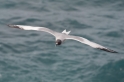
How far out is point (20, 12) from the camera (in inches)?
1711

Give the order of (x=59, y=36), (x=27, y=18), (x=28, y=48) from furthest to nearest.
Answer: (x=27, y=18) < (x=28, y=48) < (x=59, y=36)

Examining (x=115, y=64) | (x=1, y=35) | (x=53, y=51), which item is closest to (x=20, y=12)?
(x=1, y=35)

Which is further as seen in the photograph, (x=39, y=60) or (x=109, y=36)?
(x=109, y=36)

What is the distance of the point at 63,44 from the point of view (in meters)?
37.0

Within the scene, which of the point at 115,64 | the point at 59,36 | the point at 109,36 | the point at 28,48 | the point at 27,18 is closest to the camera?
the point at 59,36

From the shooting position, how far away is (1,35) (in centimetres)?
3797

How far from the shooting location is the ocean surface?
32812mm

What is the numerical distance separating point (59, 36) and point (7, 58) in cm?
707

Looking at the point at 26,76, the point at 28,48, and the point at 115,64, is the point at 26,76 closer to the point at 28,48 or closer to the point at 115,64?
the point at 28,48

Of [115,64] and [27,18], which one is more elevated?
[27,18]

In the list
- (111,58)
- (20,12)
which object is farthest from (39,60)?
(20,12)

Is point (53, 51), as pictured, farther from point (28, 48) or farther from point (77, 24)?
point (77, 24)

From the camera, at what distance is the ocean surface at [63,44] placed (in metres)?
32.8

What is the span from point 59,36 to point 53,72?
4.32m
